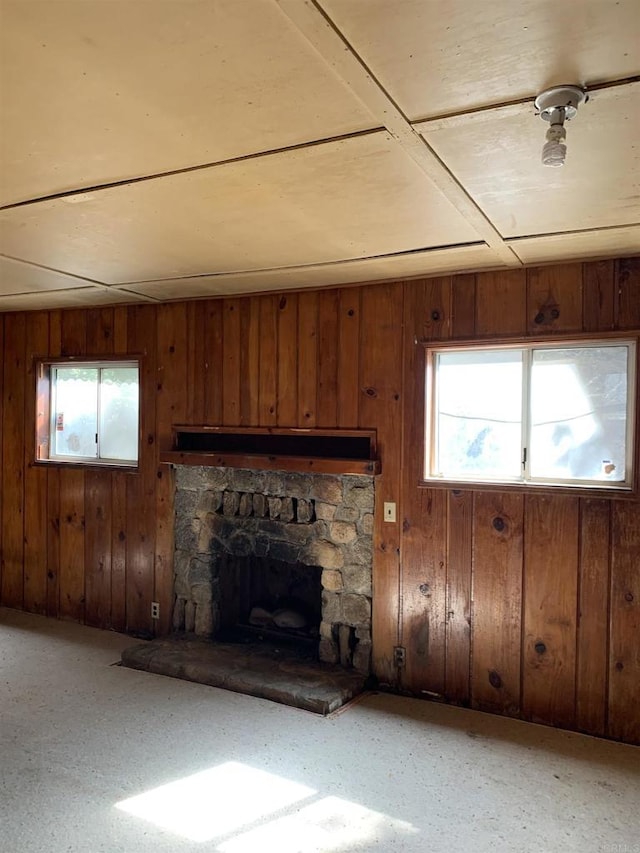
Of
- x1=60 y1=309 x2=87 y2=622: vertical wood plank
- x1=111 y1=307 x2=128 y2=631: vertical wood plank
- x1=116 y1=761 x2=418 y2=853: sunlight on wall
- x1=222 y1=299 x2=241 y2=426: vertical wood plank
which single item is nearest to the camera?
x1=116 y1=761 x2=418 y2=853: sunlight on wall

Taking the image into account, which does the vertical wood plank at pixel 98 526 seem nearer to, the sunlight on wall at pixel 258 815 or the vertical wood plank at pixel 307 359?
the vertical wood plank at pixel 307 359

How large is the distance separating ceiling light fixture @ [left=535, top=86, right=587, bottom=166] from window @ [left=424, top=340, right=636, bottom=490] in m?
1.61

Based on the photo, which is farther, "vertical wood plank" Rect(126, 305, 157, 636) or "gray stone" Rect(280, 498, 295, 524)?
"vertical wood plank" Rect(126, 305, 157, 636)

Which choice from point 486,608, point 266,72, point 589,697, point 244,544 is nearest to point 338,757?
point 486,608

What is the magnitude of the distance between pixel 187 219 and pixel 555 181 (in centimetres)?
129

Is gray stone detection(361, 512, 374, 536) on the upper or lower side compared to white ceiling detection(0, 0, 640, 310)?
lower

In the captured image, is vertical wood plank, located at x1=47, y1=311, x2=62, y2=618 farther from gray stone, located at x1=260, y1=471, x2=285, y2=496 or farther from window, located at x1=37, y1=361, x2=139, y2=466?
gray stone, located at x1=260, y1=471, x2=285, y2=496

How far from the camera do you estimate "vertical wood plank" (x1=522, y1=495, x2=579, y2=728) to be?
2.84 meters

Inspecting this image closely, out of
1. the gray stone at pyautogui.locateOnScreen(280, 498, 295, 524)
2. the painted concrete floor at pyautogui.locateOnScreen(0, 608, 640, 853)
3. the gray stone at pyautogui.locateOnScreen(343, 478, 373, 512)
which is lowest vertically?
the painted concrete floor at pyautogui.locateOnScreen(0, 608, 640, 853)

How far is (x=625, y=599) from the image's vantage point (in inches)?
108

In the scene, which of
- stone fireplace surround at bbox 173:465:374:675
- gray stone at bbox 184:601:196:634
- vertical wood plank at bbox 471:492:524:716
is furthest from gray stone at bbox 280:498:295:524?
vertical wood plank at bbox 471:492:524:716

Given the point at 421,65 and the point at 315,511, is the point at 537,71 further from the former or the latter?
the point at 315,511

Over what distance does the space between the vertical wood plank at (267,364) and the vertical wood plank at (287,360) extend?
3 centimetres

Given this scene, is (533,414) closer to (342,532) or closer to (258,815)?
(342,532)
